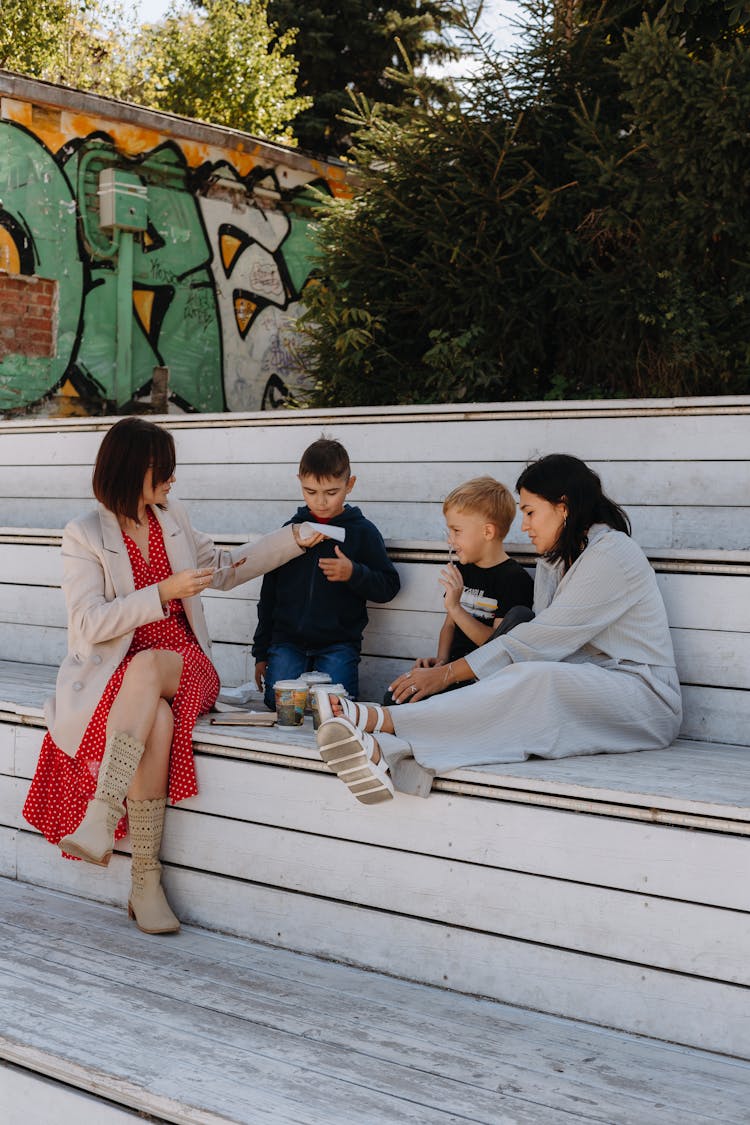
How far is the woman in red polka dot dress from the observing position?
8.87ft

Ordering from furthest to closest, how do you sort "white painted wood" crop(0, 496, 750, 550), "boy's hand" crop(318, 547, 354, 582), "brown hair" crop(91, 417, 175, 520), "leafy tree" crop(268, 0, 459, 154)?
"leafy tree" crop(268, 0, 459, 154)
"white painted wood" crop(0, 496, 750, 550)
"boy's hand" crop(318, 547, 354, 582)
"brown hair" crop(91, 417, 175, 520)

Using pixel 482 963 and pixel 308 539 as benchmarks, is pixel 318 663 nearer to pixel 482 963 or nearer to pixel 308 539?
pixel 308 539

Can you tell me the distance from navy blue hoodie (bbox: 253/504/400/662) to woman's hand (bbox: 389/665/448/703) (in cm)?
44

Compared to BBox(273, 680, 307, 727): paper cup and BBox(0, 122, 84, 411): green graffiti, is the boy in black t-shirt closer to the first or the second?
BBox(273, 680, 307, 727): paper cup

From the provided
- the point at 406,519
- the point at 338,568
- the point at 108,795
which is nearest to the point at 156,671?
the point at 108,795

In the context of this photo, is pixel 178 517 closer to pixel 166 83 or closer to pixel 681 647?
pixel 681 647

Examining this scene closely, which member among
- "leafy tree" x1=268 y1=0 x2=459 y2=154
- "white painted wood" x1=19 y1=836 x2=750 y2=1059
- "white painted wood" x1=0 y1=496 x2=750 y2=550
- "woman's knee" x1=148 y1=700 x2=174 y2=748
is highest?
"leafy tree" x1=268 y1=0 x2=459 y2=154

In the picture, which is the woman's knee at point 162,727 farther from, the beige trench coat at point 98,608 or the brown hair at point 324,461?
the brown hair at point 324,461

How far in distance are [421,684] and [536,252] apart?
292cm

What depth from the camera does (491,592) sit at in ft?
10.2

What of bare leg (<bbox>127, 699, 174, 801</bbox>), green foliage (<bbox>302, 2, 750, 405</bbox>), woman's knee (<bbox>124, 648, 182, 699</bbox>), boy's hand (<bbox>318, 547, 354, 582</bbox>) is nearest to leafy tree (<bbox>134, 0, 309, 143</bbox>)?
green foliage (<bbox>302, 2, 750, 405</bbox>)

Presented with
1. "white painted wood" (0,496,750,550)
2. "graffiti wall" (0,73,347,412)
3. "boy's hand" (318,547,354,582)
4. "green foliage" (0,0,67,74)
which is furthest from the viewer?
"green foliage" (0,0,67,74)

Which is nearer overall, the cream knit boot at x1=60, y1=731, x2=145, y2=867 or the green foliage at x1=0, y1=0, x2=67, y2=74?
the cream knit boot at x1=60, y1=731, x2=145, y2=867

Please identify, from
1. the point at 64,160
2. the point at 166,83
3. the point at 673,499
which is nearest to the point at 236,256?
the point at 64,160
